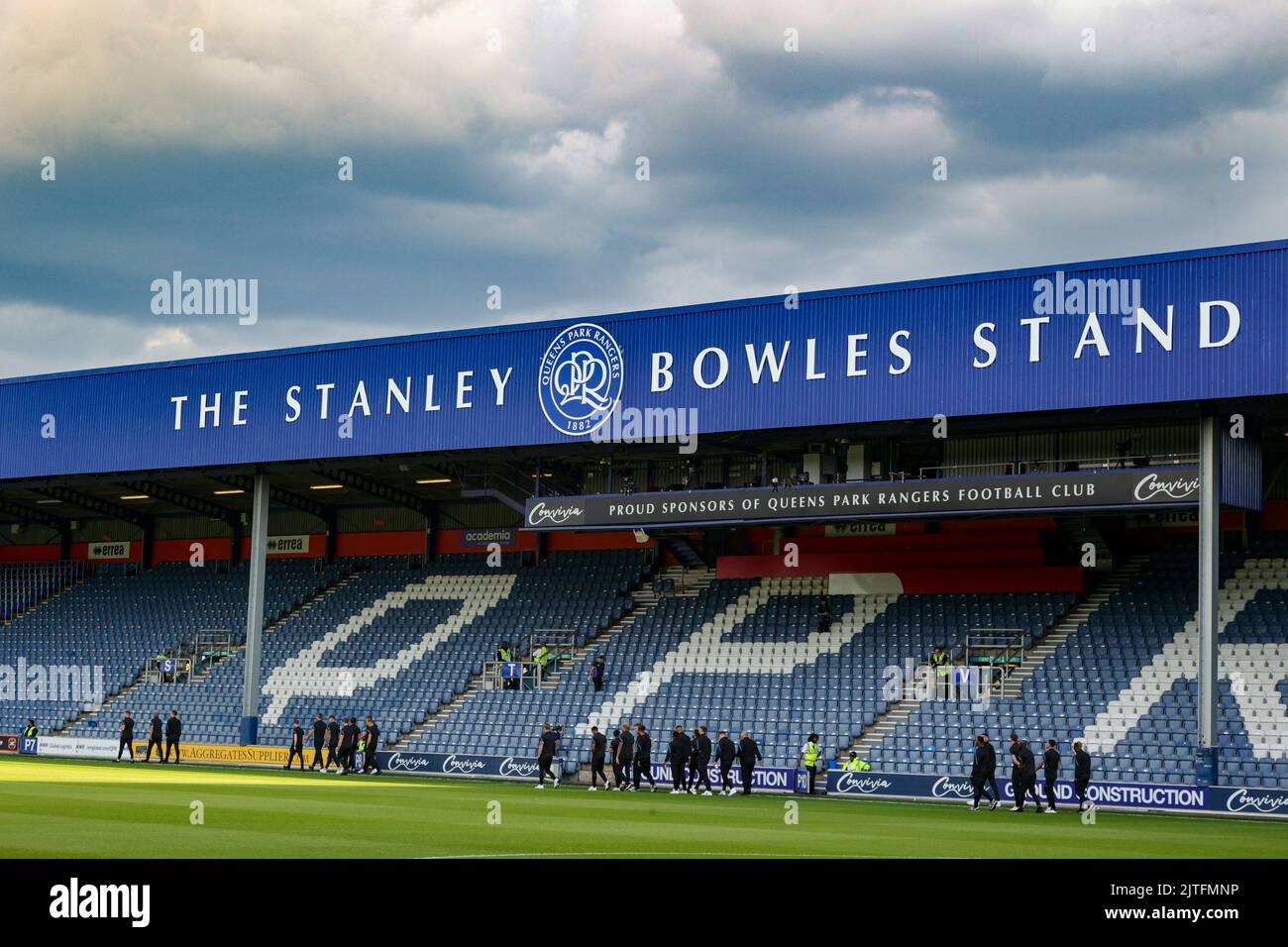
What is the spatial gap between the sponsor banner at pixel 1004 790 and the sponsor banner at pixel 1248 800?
0.23 meters

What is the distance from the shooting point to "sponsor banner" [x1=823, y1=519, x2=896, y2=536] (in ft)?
154

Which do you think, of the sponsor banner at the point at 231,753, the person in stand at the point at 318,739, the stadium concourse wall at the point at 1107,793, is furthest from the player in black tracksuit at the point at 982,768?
the sponsor banner at the point at 231,753

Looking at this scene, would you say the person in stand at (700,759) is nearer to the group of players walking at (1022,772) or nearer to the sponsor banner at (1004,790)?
the sponsor banner at (1004,790)

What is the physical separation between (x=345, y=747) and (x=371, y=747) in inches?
27.4

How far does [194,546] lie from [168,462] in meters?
13.9

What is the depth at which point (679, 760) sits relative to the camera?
115ft

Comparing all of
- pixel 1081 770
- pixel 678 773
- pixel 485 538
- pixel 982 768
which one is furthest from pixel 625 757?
pixel 485 538

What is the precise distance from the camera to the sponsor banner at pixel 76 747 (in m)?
49.4

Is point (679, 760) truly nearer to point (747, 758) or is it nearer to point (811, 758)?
point (747, 758)

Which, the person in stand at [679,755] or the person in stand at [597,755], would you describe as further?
the person in stand at [597,755]

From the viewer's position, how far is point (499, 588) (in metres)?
53.0

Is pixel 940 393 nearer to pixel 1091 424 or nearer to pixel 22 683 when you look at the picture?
pixel 1091 424

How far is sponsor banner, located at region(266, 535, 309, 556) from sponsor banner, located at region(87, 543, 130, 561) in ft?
25.0
